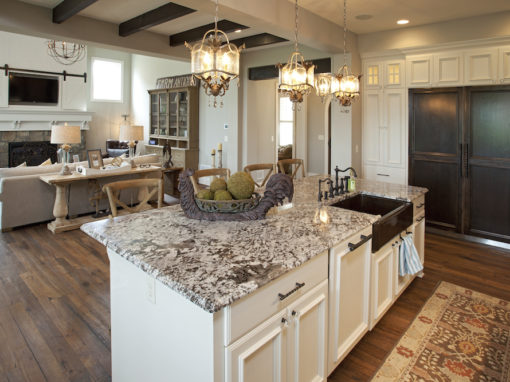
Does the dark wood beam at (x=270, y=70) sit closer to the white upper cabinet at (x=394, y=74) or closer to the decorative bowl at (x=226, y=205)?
the white upper cabinet at (x=394, y=74)

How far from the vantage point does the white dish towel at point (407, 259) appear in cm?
269

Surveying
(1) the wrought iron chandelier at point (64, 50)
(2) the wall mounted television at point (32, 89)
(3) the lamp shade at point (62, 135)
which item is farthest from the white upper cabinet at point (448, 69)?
(2) the wall mounted television at point (32, 89)

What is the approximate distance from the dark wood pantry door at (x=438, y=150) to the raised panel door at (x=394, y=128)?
0.12m

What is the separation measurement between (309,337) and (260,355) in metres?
0.39

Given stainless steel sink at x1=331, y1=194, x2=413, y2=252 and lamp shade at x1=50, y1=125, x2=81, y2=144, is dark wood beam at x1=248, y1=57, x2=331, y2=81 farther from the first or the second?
lamp shade at x1=50, y1=125, x2=81, y2=144

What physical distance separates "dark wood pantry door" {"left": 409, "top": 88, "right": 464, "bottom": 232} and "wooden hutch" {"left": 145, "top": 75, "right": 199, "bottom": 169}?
4.68 meters

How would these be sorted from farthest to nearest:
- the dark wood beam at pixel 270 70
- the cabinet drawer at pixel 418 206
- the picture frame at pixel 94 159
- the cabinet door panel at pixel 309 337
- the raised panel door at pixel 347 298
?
the dark wood beam at pixel 270 70 → the picture frame at pixel 94 159 → the cabinet drawer at pixel 418 206 → the raised panel door at pixel 347 298 → the cabinet door panel at pixel 309 337

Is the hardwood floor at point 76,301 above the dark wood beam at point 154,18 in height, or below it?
below

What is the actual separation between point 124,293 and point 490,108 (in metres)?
4.41

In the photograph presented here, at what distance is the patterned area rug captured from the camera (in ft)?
7.03

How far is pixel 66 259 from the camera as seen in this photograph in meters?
3.85

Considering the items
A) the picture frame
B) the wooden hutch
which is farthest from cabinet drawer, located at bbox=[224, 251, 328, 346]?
the wooden hutch

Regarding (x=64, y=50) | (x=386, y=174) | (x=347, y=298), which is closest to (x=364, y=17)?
(x=386, y=174)

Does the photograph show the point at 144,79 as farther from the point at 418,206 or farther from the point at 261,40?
the point at 418,206
